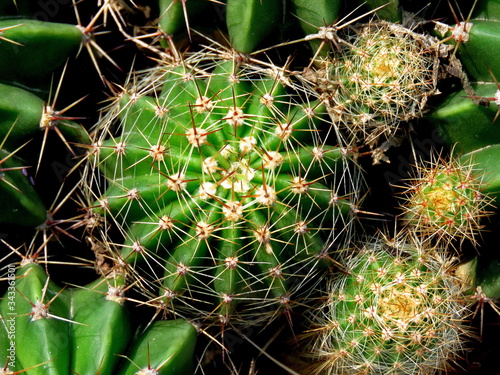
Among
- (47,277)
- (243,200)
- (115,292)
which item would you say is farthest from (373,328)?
(47,277)

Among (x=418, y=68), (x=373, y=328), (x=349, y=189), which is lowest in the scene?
(x=373, y=328)

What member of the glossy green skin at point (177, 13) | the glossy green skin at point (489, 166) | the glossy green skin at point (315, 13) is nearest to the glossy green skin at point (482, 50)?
the glossy green skin at point (489, 166)

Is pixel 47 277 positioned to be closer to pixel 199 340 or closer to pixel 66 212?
pixel 66 212

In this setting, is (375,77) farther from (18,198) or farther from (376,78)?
(18,198)

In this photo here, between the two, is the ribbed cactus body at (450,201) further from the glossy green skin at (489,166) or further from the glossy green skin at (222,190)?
the glossy green skin at (222,190)

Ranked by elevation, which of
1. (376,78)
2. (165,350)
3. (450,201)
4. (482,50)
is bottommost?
(165,350)

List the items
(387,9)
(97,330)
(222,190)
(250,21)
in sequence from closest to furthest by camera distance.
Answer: (222,190)
(97,330)
(250,21)
(387,9)

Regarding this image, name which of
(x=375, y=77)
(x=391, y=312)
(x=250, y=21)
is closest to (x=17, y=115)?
(x=250, y=21)
